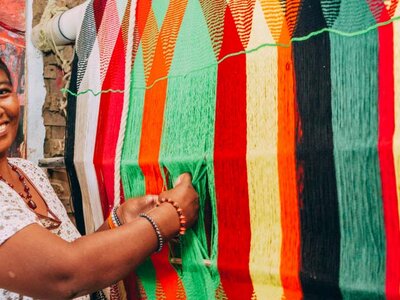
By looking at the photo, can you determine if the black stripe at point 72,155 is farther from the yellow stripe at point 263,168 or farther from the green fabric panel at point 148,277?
the yellow stripe at point 263,168

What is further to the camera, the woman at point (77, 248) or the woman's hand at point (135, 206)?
the woman's hand at point (135, 206)

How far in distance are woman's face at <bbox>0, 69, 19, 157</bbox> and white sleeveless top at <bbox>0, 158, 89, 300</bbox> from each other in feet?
0.45

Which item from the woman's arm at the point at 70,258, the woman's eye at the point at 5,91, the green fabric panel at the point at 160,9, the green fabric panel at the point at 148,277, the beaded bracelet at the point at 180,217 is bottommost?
the green fabric panel at the point at 148,277

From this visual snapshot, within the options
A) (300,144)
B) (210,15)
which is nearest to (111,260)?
(300,144)

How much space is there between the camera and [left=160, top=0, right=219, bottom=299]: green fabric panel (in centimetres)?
97

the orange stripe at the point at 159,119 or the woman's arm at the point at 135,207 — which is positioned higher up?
the orange stripe at the point at 159,119

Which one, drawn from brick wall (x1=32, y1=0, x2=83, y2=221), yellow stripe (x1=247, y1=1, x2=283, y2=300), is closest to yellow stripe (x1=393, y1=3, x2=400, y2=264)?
yellow stripe (x1=247, y1=1, x2=283, y2=300)

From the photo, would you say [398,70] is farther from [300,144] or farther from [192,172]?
[192,172]

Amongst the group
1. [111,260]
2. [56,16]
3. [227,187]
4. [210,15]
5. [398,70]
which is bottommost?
[111,260]

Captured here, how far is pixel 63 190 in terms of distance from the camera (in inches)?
68.7

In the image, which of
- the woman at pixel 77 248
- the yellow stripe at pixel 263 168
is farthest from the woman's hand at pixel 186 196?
the yellow stripe at pixel 263 168

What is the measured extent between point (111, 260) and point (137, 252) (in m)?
0.05

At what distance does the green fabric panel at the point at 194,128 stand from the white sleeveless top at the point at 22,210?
1.01 ft

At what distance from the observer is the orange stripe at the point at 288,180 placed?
0.80 metres
